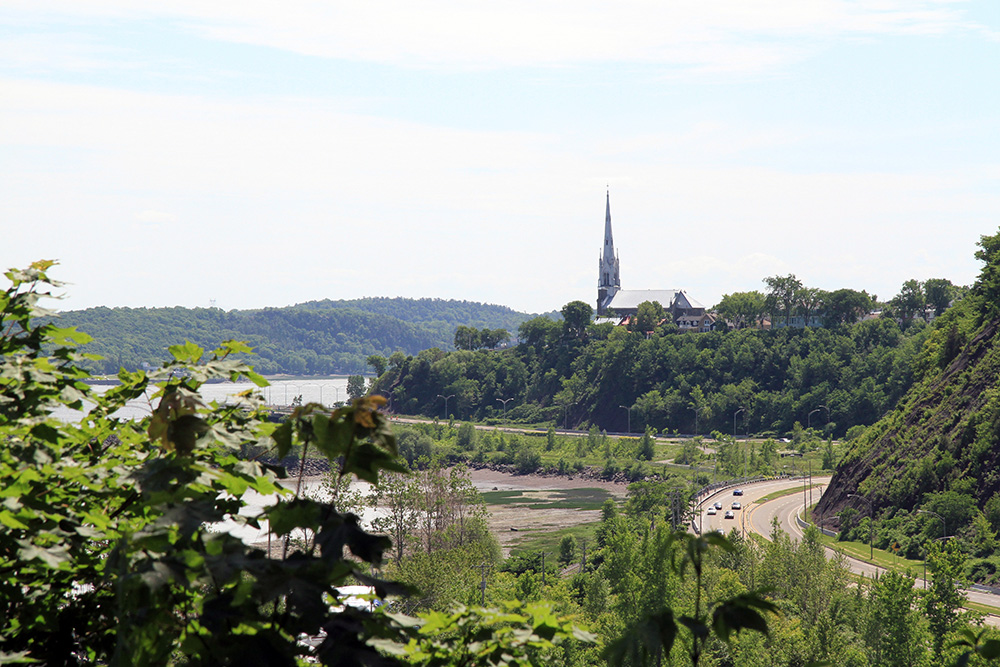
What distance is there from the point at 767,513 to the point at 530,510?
34702 millimetres

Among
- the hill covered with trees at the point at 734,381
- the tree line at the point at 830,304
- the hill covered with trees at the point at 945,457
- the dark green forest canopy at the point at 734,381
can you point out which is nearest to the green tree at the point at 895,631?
the hill covered with trees at the point at 945,457

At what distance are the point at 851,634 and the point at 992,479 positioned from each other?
30.8 m

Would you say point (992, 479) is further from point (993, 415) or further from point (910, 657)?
point (910, 657)


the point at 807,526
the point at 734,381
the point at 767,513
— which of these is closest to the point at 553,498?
the point at 767,513

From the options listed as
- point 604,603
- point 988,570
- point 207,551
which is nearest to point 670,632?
point 207,551

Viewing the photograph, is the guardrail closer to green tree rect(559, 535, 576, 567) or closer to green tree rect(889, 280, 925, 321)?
green tree rect(559, 535, 576, 567)

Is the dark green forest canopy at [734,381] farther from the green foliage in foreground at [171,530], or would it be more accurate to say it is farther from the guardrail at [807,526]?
the green foliage in foreground at [171,530]

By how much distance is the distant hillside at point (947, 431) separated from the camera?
69.6m

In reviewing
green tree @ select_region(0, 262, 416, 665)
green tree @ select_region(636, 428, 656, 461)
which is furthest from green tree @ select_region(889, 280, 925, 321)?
green tree @ select_region(0, 262, 416, 665)

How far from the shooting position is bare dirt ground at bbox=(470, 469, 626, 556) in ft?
321

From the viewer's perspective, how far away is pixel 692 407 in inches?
6619

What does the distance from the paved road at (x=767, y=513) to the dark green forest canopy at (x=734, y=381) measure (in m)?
48.4

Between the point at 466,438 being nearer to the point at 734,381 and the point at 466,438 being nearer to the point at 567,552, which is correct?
the point at 734,381

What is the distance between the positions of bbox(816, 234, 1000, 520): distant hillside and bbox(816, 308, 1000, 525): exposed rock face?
74mm
